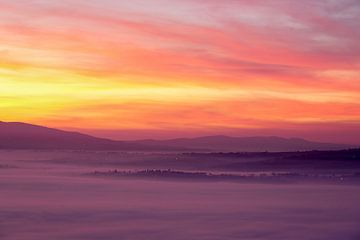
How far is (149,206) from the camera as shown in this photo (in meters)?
12.3

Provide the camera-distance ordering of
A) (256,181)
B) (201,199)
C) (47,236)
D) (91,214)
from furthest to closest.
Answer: (256,181) → (201,199) → (91,214) → (47,236)

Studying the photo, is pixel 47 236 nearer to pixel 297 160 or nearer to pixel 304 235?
pixel 304 235

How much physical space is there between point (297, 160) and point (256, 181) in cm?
1208

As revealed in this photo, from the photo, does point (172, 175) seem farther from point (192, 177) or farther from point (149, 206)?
point (149, 206)

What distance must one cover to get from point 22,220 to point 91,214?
50.9 inches

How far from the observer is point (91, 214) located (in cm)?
1095

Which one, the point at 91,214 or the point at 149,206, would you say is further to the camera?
the point at 149,206

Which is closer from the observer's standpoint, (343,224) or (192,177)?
(343,224)

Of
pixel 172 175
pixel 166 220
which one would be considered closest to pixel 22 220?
pixel 166 220

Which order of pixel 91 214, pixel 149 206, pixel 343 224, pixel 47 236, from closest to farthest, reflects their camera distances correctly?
1. pixel 47 236
2. pixel 343 224
3. pixel 91 214
4. pixel 149 206

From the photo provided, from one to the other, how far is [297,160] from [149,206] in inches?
771

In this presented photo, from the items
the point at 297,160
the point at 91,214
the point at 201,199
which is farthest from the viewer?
the point at 297,160

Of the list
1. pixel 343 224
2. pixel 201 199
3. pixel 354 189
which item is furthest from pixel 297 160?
pixel 343 224

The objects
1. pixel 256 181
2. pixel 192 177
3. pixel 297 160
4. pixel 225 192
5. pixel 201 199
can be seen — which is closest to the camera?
pixel 201 199
